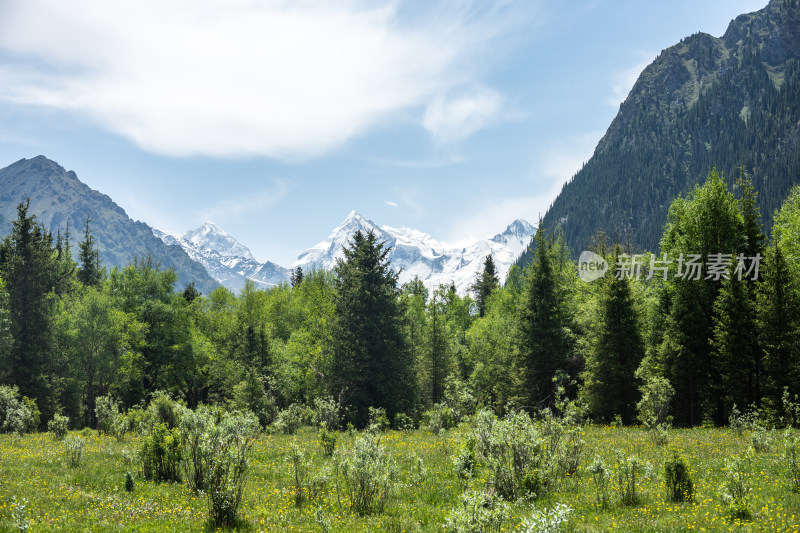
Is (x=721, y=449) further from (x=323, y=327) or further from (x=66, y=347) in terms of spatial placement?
(x=66, y=347)

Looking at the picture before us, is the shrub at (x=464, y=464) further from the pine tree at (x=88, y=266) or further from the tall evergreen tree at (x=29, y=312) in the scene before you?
the pine tree at (x=88, y=266)

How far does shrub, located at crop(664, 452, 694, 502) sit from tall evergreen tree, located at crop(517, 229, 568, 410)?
82.2 feet

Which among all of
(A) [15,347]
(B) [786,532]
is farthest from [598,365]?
(A) [15,347]

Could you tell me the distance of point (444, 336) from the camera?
4534cm

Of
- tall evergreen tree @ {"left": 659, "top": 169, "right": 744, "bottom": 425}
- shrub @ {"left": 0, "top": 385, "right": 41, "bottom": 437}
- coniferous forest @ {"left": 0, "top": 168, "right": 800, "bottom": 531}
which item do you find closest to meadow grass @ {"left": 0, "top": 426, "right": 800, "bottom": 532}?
coniferous forest @ {"left": 0, "top": 168, "right": 800, "bottom": 531}

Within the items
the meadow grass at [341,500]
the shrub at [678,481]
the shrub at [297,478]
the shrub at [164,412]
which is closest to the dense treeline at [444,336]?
the shrub at [164,412]

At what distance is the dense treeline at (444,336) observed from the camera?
26.6 m

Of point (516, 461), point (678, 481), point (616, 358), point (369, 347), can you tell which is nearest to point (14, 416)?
point (369, 347)

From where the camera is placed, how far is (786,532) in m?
8.01

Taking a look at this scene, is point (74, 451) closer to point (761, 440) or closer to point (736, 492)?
point (736, 492)

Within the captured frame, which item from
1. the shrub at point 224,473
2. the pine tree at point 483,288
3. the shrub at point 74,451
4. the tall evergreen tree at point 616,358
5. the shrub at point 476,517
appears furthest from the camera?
the pine tree at point 483,288

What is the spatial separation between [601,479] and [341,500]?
23.2ft

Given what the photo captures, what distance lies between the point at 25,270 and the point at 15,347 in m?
7.44

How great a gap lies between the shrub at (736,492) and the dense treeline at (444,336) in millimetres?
13686
